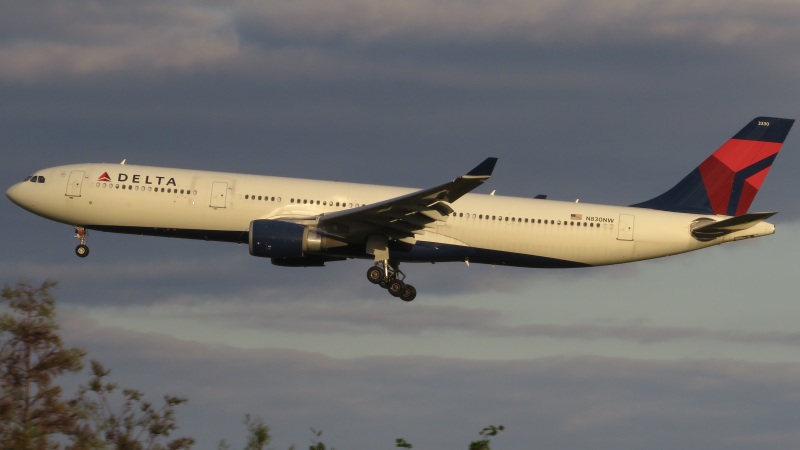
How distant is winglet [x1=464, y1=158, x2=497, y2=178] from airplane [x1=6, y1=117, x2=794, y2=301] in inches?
188

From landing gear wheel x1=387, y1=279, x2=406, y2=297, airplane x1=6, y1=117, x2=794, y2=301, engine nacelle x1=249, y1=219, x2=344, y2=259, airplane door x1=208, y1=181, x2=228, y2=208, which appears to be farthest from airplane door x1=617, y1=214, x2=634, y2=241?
airplane door x1=208, y1=181, x2=228, y2=208

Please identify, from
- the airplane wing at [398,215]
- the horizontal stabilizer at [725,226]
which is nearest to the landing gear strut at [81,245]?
the airplane wing at [398,215]

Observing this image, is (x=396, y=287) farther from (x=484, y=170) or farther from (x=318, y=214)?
(x=484, y=170)

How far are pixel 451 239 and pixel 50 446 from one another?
28.3 metres

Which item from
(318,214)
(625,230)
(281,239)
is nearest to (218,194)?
(281,239)

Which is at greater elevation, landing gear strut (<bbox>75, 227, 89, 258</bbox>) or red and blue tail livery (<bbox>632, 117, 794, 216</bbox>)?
red and blue tail livery (<bbox>632, 117, 794, 216</bbox>)

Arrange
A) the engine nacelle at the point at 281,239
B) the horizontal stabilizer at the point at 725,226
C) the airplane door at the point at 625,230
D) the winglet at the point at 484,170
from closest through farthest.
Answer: the winglet at the point at 484,170, the engine nacelle at the point at 281,239, the horizontal stabilizer at the point at 725,226, the airplane door at the point at 625,230

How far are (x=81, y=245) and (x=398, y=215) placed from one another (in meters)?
13.3

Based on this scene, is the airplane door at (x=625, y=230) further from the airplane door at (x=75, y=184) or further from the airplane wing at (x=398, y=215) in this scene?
the airplane door at (x=75, y=184)

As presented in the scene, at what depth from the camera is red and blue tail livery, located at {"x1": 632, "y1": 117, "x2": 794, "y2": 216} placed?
52.0m

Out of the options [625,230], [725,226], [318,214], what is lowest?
[725,226]

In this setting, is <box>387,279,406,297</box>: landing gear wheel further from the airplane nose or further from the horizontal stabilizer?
the airplane nose

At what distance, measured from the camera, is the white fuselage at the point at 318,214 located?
48156 millimetres

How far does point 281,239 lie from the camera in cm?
4631
